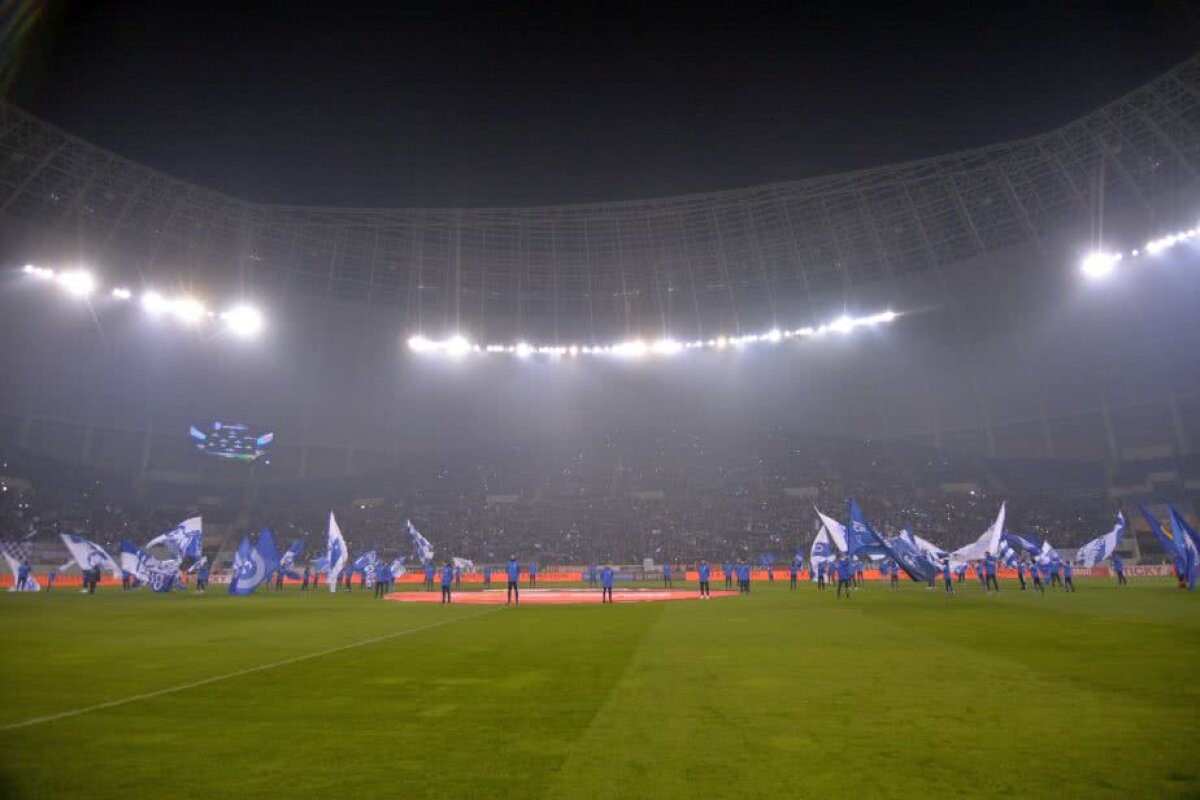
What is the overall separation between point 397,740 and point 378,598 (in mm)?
24302

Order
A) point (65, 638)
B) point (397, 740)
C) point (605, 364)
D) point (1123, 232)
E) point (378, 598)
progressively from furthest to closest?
point (605, 364)
point (1123, 232)
point (378, 598)
point (65, 638)
point (397, 740)

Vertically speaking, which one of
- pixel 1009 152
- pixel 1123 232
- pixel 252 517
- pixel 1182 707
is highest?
A: pixel 1009 152

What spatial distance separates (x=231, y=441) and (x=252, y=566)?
99.4 ft

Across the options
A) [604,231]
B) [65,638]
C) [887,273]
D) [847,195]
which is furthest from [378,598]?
[887,273]

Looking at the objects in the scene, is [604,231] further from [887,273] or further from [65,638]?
[65,638]

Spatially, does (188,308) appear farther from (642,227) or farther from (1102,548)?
(1102,548)

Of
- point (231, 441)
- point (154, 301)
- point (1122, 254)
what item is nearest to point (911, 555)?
point (1122, 254)

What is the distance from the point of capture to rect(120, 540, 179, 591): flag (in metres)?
31.5

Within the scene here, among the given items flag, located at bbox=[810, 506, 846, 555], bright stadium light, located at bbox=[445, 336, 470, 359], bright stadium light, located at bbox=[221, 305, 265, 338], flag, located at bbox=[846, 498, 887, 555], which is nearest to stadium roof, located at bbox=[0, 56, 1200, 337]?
bright stadium light, located at bbox=[445, 336, 470, 359]

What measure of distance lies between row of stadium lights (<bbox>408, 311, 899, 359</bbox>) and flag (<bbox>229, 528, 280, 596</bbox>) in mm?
28551

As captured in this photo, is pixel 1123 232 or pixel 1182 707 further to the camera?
pixel 1123 232

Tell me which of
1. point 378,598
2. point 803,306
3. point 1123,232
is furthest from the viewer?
point 803,306

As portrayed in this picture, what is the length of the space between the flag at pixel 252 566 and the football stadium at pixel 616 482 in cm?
21

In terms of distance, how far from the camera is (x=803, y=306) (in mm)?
55906
